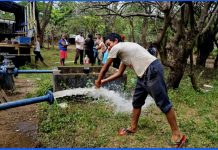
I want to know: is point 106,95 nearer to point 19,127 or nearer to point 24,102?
point 19,127

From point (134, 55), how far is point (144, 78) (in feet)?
1.19

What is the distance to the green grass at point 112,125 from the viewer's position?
197 inches

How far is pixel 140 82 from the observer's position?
5227mm

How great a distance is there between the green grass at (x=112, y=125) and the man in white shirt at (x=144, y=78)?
20cm

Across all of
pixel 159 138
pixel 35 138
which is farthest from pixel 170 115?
pixel 35 138

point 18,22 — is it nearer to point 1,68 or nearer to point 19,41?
point 19,41

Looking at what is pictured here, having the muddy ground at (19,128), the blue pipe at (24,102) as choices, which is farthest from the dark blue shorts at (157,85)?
the muddy ground at (19,128)

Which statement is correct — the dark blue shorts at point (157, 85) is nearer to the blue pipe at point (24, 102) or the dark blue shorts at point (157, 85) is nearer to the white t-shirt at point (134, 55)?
the white t-shirt at point (134, 55)

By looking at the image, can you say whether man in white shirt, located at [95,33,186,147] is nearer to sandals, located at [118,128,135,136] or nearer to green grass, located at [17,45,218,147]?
sandals, located at [118,128,135,136]

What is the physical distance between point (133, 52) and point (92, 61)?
11293mm

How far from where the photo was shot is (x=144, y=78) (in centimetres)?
510

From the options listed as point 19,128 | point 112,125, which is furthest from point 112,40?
point 19,128

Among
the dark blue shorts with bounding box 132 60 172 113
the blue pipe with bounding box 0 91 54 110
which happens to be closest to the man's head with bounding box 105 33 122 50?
the dark blue shorts with bounding box 132 60 172 113

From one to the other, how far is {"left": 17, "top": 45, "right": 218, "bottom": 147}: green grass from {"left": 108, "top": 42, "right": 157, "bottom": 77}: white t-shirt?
99cm
